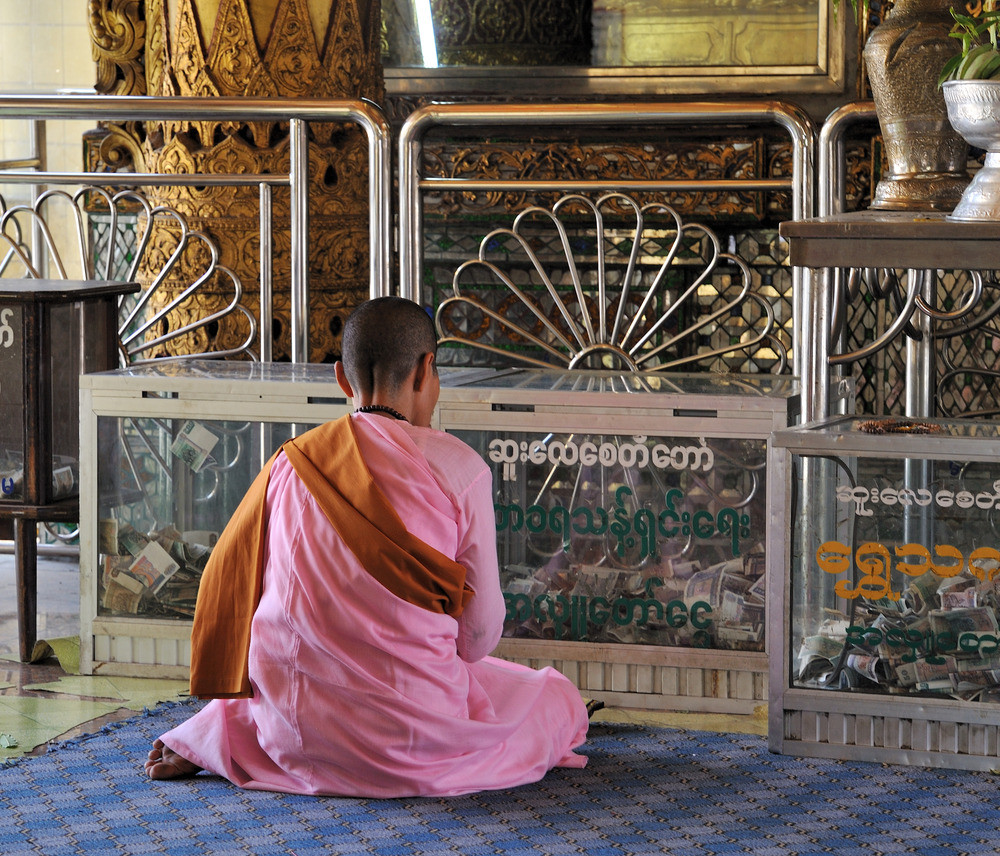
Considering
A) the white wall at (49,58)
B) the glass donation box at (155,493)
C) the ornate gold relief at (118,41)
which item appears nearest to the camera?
the glass donation box at (155,493)

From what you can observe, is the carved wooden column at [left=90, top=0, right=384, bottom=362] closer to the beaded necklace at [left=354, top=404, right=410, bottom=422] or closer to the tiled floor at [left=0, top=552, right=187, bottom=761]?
the tiled floor at [left=0, top=552, right=187, bottom=761]

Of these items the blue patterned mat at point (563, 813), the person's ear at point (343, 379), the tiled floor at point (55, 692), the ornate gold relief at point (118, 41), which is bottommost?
the blue patterned mat at point (563, 813)

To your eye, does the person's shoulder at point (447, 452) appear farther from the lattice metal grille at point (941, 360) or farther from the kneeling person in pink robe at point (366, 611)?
the lattice metal grille at point (941, 360)

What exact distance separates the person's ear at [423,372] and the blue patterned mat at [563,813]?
676 millimetres

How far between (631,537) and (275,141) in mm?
1977

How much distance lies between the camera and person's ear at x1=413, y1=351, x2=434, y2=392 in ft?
7.98

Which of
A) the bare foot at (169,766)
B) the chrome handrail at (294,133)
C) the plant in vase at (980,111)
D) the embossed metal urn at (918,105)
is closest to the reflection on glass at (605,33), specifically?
the chrome handrail at (294,133)

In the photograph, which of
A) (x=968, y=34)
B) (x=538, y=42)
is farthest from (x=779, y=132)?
(x=968, y=34)

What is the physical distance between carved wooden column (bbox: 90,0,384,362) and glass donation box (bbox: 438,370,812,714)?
140cm

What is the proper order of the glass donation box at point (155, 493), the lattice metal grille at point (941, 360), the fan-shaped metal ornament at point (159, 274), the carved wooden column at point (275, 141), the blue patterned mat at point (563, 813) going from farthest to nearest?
the lattice metal grille at point (941, 360) → the carved wooden column at point (275, 141) → the fan-shaped metal ornament at point (159, 274) → the glass donation box at point (155, 493) → the blue patterned mat at point (563, 813)

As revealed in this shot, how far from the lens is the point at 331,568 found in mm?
2359

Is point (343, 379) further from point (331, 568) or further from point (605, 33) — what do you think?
point (605, 33)

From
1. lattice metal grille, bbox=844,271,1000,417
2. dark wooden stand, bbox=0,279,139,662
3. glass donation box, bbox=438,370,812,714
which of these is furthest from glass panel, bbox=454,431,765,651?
lattice metal grille, bbox=844,271,1000,417

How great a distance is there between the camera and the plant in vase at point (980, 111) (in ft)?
8.38
